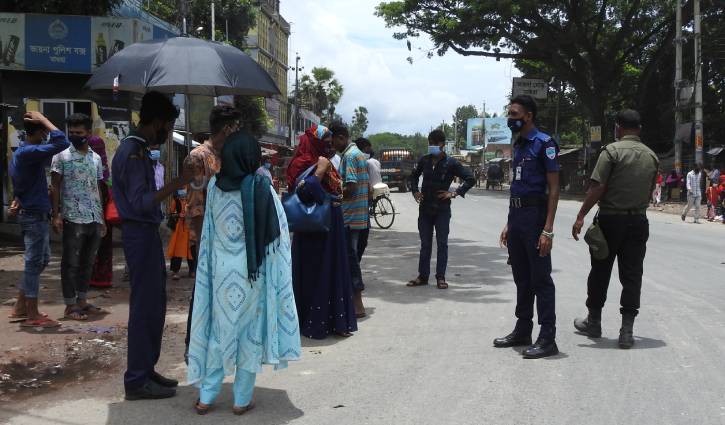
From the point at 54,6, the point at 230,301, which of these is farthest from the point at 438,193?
the point at 54,6

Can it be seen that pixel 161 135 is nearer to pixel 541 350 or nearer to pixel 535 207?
pixel 535 207

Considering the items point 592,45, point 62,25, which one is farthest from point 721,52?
point 62,25

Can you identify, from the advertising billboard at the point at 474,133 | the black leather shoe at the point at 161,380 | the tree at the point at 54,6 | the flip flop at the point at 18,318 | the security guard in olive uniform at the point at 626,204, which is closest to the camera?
the black leather shoe at the point at 161,380

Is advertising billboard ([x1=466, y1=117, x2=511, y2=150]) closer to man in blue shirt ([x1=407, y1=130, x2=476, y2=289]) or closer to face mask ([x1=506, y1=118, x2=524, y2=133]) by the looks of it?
man in blue shirt ([x1=407, y1=130, x2=476, y2=289])

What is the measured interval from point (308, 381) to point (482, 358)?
1355mm

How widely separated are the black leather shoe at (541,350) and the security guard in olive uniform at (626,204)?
0.64m

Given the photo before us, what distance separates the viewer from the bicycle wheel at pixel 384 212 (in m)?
16.6

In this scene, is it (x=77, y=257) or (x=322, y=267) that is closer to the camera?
(x=322, y=267)

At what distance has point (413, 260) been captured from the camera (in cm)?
1084

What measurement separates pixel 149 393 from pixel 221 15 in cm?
3391

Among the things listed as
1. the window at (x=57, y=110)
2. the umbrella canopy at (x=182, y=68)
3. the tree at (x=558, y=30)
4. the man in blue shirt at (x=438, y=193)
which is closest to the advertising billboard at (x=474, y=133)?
the tree at (x=558, y=30)

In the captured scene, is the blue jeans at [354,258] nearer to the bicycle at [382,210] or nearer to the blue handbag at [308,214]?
the blue handbag at [308,214]

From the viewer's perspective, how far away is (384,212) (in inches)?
653

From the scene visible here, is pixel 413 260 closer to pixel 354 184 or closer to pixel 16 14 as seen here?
pixel 354 184
